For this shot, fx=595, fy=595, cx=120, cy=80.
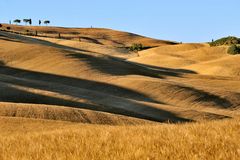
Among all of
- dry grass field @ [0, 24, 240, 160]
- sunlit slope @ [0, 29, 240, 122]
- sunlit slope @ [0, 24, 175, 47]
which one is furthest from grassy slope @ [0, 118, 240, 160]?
sunlit slope @ [0, 24, 175, 47]

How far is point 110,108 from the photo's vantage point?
3938cm

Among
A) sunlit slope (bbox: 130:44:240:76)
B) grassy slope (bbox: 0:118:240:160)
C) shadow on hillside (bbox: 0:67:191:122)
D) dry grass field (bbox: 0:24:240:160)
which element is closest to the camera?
grassy slope (bbox: 0:118:240:160)

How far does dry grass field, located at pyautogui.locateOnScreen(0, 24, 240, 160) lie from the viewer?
8250mm

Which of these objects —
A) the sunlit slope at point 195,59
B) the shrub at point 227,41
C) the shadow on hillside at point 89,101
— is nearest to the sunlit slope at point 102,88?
the shadow on hillside at point 89,101

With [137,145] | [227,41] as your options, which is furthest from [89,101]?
[227,41]

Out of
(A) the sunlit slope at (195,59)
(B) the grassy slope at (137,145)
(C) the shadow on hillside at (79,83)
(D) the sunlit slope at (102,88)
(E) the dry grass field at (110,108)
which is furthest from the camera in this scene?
(A) the sunlit slope at (195,59)

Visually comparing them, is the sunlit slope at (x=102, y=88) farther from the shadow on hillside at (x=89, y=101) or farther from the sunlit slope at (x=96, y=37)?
the sunlit slope at (x=96, y=37)

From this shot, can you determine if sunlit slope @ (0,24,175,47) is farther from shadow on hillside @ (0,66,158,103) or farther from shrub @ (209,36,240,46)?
shadow on hillside @ (0,66,158,103)

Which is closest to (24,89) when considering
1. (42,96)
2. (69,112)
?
(42,96)

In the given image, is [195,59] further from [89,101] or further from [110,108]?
[110,108]

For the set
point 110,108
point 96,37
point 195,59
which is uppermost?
point 110,108

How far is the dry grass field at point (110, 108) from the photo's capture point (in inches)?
325

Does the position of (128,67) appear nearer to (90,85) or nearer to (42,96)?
(90,85)

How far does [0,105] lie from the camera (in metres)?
30.0
